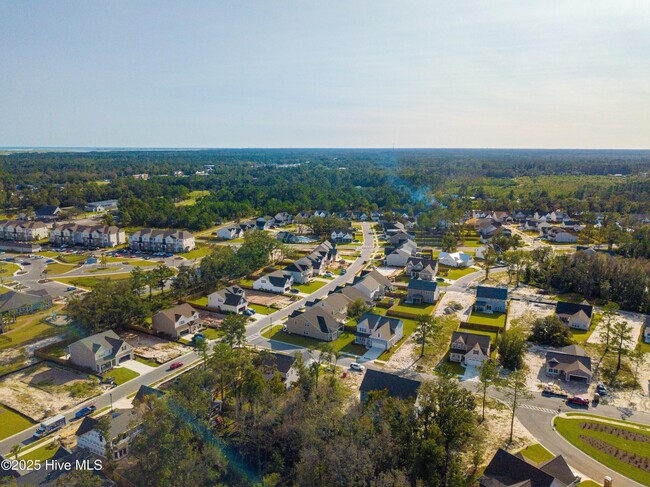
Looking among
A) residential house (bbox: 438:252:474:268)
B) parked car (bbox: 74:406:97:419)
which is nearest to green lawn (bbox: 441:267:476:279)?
residential house (bbox: 438:252:474:268)

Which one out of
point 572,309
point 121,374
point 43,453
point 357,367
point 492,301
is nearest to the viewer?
point 43,453

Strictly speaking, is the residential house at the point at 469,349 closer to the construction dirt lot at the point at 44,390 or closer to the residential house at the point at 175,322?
the residential house at the point at 175,322

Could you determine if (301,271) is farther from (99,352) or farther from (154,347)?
(99,352)

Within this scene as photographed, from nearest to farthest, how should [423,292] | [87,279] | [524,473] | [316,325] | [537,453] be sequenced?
1. [524,473]
2. [537,453]
3. [316,325]
4. [423,292]
5. [87,279]

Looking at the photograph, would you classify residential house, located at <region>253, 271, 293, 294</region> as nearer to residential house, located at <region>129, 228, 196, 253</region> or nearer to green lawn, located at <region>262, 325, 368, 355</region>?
green lawn, located at <region>262, 325, 368, 355</region>

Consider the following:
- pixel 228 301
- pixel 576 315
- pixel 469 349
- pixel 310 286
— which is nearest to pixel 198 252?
pixel 310 286

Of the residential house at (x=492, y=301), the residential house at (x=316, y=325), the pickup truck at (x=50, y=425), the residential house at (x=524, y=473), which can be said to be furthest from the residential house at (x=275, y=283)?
the residential house at (x=524, y=473)
